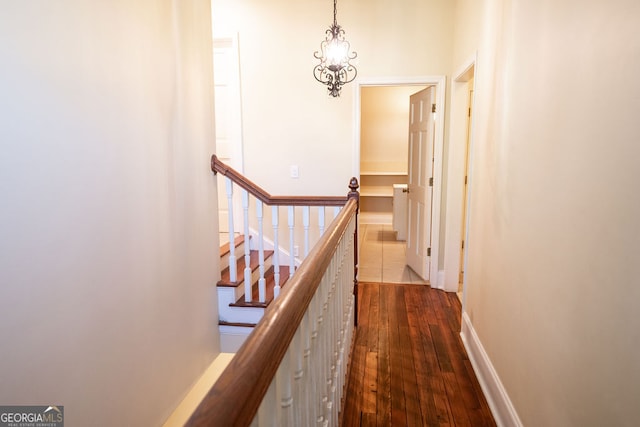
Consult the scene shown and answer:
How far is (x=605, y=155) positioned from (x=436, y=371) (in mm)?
1805

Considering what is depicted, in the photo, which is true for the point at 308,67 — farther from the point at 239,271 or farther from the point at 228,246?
the point at 239,271

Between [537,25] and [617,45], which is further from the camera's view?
[537,25]

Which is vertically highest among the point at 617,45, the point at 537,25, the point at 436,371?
the point at 537,25

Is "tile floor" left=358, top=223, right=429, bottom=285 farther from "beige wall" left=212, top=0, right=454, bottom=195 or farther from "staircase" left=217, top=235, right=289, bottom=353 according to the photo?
"staircase" left=217, top=235, right=289, bottom=353

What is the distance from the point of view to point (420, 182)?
13.7 feet

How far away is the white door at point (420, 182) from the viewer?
3.92 m

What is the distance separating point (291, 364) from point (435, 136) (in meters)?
3.35

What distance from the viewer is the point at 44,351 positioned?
1413mm

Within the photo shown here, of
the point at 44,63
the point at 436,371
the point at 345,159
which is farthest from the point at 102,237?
the point at 345,159

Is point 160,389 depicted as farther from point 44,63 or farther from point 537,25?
point 537,25

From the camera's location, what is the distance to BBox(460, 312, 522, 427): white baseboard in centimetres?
187


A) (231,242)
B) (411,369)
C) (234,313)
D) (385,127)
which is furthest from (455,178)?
(385,127)

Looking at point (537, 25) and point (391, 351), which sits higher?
point (537, 25)

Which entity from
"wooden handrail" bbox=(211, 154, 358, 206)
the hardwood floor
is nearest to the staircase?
"wooden handrail" bbox=(211, 154, 358, 206)
